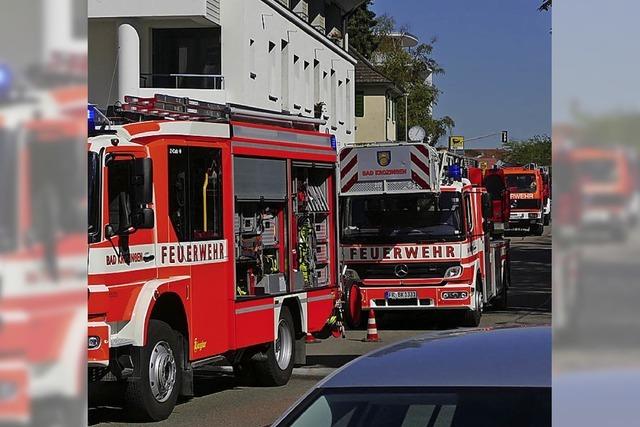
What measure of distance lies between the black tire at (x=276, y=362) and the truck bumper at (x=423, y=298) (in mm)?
5667

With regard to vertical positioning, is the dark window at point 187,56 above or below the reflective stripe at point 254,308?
above

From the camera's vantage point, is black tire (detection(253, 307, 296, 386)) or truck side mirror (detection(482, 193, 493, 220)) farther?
truck side mirror (detection(482, 193, 493, 220))

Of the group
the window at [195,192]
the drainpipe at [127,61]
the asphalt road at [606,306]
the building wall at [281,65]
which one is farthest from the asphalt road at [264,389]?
the drainpipe at [127,61]

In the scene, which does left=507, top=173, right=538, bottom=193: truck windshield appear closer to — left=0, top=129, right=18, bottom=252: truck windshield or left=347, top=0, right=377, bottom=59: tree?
left=347, top=0, right=377, bottom=59: tree

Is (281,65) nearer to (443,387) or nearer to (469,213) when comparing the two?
(469,213)

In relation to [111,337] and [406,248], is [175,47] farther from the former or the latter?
[111,337]

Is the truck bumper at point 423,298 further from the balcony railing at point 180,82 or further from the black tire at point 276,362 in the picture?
the balcony railing at point 180,82

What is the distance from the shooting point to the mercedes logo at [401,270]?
1948 centimetres

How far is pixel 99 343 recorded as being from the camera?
33.5 feet

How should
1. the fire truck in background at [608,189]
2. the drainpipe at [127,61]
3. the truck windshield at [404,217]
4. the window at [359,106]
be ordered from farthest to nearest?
the window at [359,106] → the drainpipe at [127,61] → the truck windshield at [404,217] → the fire truck in background at [608,189]

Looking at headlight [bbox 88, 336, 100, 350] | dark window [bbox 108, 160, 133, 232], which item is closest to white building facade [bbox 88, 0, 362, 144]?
dark window [bbox 108, 160, 133, 232]

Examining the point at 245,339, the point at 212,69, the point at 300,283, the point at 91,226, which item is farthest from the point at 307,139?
the point at 212,69

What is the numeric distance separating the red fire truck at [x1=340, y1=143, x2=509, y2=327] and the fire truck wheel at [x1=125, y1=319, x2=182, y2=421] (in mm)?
7751

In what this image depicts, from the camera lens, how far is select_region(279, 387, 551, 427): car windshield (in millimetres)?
3412
